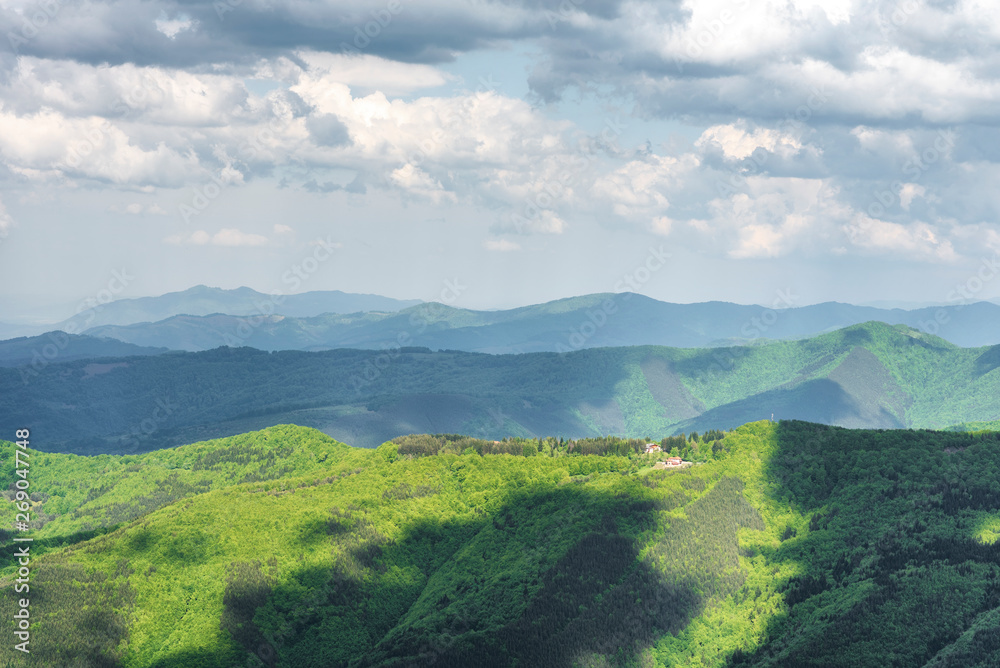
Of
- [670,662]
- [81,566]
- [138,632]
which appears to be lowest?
[670,662]

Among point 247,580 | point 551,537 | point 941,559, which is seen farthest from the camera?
point 551,537

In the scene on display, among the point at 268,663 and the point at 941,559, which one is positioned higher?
the point at 941,559

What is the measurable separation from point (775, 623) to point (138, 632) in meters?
117

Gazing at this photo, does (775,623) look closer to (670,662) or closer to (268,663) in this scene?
(670,662)

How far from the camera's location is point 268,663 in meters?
172

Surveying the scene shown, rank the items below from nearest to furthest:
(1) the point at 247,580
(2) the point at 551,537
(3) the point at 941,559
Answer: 1. (3) the point at 941,559
2. (1) the point at 247,580
3. (2) the point at 551,537

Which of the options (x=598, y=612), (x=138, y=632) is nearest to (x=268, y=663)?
(x=138, y=632)

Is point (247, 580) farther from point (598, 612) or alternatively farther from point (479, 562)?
point (598, 612)

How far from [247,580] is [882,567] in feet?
399

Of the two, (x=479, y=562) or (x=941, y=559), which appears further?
(x=479, y=562)

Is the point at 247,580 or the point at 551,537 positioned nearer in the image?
the point at 247,580

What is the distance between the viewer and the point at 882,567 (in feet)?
566

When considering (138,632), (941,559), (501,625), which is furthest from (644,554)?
(138,632)

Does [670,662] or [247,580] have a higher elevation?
[247,580]
